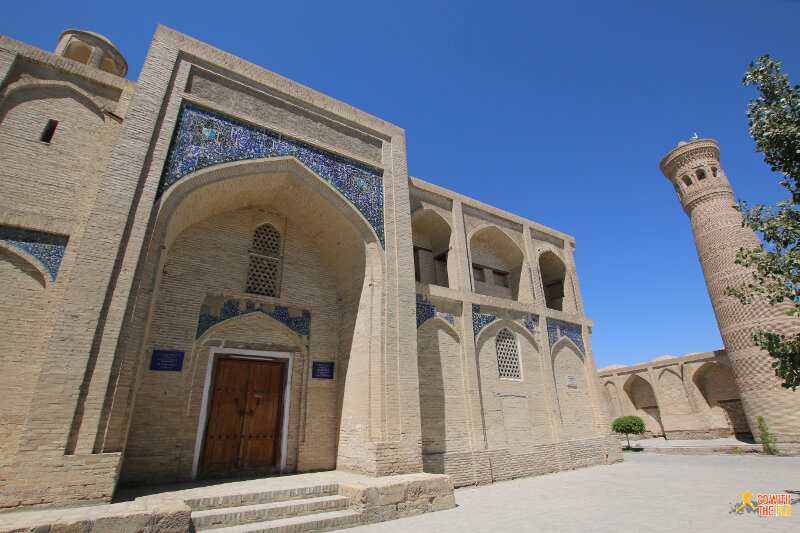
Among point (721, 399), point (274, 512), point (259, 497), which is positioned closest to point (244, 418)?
point (259, 497)

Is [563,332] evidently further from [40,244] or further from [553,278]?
[40,244]

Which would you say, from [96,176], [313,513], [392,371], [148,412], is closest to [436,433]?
[392,371]

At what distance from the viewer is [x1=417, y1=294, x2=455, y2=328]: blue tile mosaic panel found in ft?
28.0

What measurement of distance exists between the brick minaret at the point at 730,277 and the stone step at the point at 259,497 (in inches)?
519

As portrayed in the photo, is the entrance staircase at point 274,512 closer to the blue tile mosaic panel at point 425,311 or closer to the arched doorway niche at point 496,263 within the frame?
the blue tile mosaic panel at point 425,311

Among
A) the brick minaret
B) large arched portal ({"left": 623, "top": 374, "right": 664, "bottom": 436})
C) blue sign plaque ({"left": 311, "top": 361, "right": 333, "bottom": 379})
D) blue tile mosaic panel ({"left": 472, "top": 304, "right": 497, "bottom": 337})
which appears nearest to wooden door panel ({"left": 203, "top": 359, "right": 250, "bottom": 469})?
blue sign plaque ({"left": 311, "top": 361, "right": 333, "bottom": 379})

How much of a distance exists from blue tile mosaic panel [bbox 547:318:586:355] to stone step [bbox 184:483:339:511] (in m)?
7.33

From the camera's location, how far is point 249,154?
689cm

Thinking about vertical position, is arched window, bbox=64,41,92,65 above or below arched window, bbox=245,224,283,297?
above

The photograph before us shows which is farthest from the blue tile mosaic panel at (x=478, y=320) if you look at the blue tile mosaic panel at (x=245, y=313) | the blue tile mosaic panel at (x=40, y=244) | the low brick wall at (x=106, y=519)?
the blue tile mosaic panel at (x=40, y=244)

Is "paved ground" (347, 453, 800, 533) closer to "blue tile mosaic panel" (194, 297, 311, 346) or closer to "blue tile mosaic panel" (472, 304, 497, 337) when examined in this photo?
"blue tile mosaic panel" (472, 304, 497, 337)

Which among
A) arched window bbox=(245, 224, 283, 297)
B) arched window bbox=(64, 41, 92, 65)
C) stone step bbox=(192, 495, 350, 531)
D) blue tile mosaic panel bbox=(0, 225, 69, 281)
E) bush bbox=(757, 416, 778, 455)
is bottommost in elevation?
stone step bbox=(192, 495, 350, 531)

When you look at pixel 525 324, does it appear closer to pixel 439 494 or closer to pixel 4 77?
pixel 439 494

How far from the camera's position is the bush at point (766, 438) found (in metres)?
13.0
